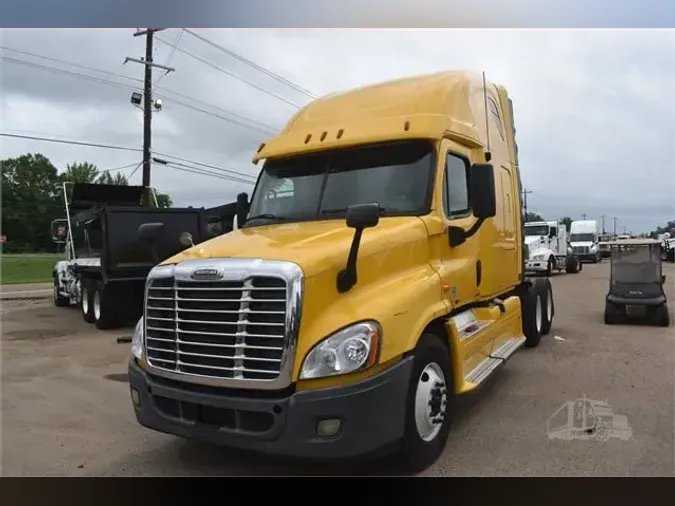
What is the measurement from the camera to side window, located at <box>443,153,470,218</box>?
16.2ft

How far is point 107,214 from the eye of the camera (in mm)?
10719

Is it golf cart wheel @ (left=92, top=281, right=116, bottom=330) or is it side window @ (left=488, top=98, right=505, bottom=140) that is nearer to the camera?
side window @ (left=488, top=98, right=505, bottom=140)

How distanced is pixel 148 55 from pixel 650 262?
9913mm

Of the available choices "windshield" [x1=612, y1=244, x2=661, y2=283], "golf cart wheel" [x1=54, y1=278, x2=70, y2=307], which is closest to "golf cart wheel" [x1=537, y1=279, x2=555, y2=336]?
"windshield" [x1=612, y1=244, x2=661, y2=283]

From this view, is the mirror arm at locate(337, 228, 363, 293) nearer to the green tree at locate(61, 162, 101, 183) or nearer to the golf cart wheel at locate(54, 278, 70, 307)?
the green tree at locate(61, 162, 101, 183)

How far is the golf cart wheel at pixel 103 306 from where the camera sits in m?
11.0

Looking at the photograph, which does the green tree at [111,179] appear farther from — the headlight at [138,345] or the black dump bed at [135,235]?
the headlight at [138,345]

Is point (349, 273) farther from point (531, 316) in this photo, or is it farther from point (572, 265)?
point (572, 265)

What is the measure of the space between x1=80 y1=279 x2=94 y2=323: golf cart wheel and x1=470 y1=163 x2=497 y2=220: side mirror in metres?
9.72

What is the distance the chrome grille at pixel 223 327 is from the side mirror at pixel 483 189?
2.05 meters

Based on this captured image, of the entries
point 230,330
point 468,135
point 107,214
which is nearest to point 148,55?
point 107,214
